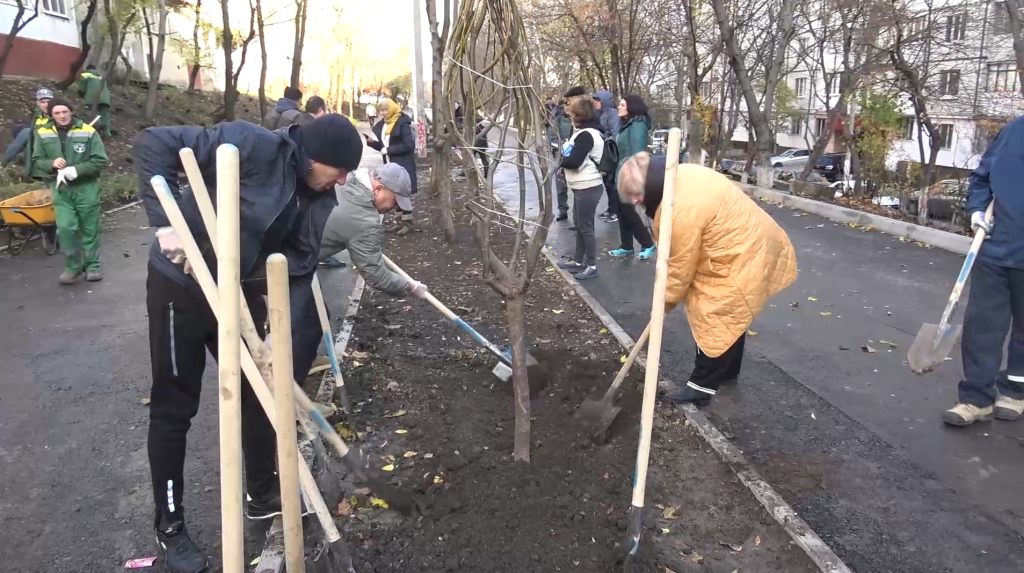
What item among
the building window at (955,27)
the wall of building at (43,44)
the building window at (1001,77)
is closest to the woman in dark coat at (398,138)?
the building window at (955,27)

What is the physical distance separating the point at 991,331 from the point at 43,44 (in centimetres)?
2179

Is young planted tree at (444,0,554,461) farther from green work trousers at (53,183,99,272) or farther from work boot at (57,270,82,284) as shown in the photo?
work boot at (57,270,82,284)

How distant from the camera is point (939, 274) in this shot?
22.6 ft

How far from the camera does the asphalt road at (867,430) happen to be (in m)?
2.88

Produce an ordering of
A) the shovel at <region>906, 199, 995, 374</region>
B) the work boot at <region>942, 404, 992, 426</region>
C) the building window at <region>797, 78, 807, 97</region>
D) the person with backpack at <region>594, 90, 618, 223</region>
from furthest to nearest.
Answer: the building window at <region>797, 78, 807, 97</region> < the person with backpack at <region>594, 90, 618, 223</region> < the shovel at <region>906, 199, 995, 374</region> < the work boot at <region>942, 404, 992, 426</region>

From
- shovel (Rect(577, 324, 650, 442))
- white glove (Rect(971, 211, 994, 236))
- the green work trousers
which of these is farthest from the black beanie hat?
the green work trousers

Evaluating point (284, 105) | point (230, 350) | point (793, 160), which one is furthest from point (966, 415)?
point (793, 160)

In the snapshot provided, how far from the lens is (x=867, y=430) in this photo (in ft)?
12.4

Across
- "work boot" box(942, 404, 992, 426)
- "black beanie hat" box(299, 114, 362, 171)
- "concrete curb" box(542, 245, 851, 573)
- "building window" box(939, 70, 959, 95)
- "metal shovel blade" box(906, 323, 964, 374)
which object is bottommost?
"concrete curb" box(542, 245, 851, 573)

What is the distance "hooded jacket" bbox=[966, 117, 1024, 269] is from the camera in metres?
3.49

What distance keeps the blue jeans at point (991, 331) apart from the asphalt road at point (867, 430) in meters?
0.22

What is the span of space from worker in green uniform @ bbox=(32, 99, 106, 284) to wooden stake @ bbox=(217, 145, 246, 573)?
611 cm

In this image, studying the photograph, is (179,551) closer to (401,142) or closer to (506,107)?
(506,107)

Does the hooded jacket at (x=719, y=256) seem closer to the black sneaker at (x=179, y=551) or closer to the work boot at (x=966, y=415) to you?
the work boot at (x=966, y=415)
